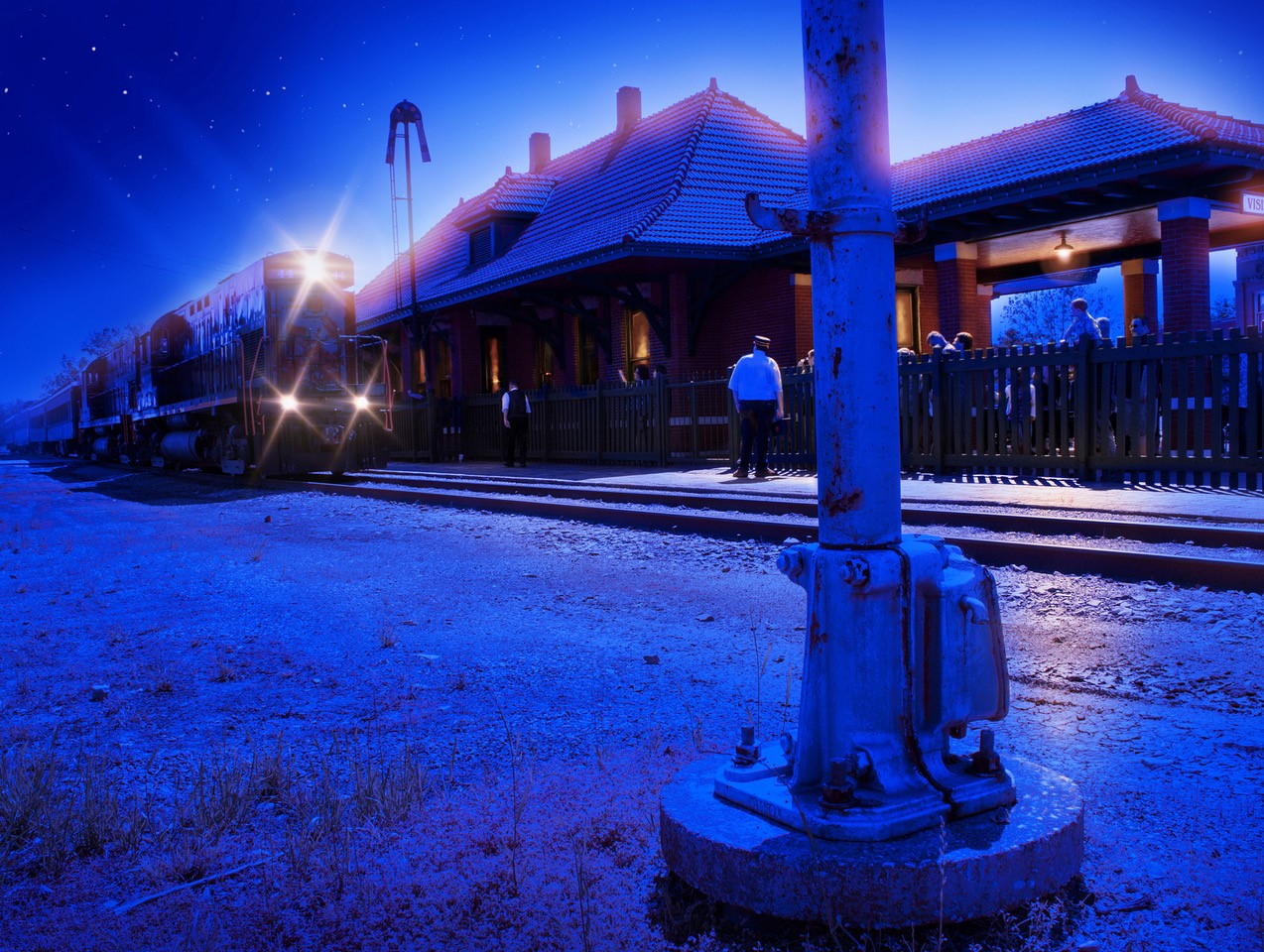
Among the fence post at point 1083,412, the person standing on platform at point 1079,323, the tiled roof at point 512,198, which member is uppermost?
the tiled roof at point 512,198

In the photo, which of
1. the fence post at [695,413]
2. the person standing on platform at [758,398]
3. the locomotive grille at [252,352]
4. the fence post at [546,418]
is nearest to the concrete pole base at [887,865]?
the person standing on platform at [758,398]

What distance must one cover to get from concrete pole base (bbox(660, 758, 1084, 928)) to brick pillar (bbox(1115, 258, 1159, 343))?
70.9 feet

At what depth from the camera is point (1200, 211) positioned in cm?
1534

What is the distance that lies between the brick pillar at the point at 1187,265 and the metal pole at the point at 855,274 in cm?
1519

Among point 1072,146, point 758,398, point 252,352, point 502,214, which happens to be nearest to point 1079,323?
point 758,398

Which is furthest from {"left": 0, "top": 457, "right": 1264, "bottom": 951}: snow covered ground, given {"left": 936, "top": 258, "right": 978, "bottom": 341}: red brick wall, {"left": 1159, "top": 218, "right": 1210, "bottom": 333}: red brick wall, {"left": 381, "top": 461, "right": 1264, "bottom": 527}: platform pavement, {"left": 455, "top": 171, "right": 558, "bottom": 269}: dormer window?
{"left": 455, "top": 171, "right": 558, "bottom": 269}: dormer window

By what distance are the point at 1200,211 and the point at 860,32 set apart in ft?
51.7

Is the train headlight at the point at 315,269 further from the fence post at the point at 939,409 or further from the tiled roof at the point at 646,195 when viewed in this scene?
the fence post at the point at 939,409

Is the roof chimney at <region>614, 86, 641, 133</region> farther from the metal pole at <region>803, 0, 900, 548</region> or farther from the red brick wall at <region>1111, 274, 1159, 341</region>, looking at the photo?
the metal pole at <region>803, 0, 900, 548</region>

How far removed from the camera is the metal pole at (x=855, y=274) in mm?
2227

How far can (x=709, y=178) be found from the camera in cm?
2286

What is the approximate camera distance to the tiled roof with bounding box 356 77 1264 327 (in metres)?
15.6

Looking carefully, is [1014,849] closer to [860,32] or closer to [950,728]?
[950,728]

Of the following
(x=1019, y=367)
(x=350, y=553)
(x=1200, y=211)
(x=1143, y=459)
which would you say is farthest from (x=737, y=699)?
(x=1200, y=211)
